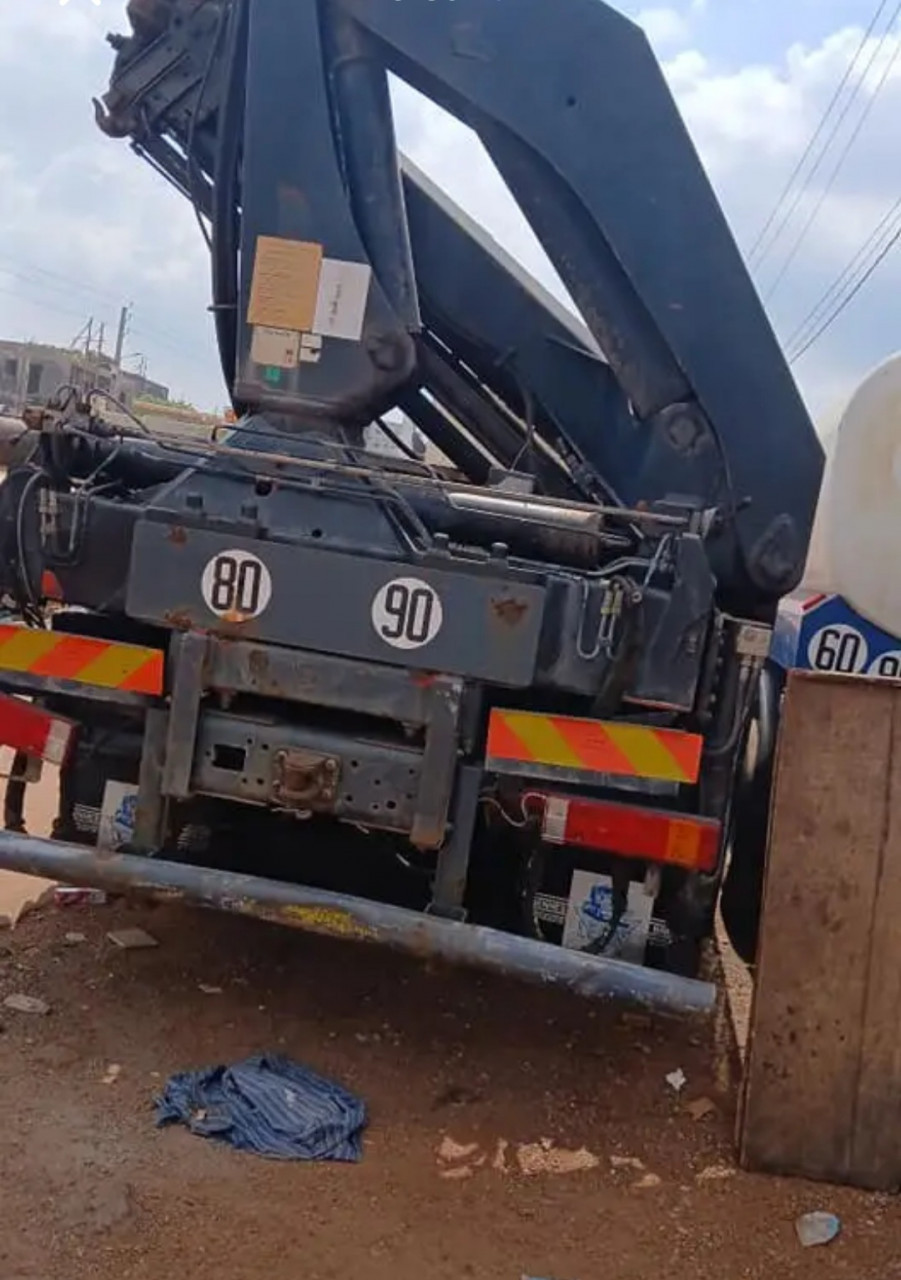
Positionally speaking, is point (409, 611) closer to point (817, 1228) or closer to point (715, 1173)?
point (715, 1173)

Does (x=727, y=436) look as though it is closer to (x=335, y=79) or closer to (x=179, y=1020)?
(x=335, y=79)

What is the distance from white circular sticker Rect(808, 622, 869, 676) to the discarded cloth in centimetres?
210

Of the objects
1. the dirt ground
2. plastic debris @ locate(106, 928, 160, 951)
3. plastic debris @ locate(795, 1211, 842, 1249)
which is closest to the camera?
the dirt ground

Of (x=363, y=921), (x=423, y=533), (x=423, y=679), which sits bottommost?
(x=363, y=921)

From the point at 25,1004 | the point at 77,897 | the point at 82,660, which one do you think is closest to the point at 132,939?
the point at 77,897

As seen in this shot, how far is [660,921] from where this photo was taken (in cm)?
358

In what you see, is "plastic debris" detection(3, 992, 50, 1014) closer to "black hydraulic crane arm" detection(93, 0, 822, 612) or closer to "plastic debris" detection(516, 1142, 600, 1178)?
"plastic debris" detection(516, 1142, 600, 1178)

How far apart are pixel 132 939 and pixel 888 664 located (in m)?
2.53

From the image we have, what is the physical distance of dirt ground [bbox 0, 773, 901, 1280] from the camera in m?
2.69

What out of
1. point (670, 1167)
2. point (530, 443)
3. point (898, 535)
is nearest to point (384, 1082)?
point (670, 1167)

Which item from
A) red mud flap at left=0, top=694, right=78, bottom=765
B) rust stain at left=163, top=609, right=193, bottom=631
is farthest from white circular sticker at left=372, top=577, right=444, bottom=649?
red mud flap at left=0, top=694, right=78, bottom=765

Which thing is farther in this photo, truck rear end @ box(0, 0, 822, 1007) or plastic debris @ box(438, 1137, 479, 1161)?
truck rear end @ box(0, 0, 822, 1007)

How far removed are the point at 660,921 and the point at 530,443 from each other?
1.56m

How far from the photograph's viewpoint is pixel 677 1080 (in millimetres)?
3723
